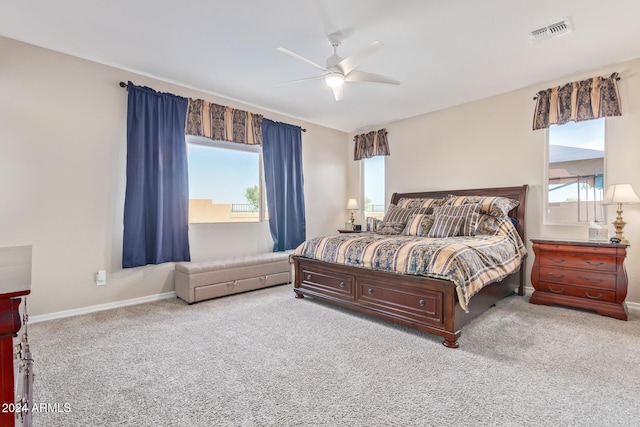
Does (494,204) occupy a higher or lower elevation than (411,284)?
higher

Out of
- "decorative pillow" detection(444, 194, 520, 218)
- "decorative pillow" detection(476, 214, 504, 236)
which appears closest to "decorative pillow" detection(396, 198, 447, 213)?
"decorative pillow" detection(444, 194, 520, 218)

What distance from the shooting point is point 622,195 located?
3129 millimetres

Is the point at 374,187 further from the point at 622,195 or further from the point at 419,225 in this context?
the point at 622,195

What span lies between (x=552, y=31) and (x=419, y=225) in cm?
227

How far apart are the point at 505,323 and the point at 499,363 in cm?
91

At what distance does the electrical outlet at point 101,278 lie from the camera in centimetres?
339

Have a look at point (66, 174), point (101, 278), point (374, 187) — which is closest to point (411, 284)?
point (101, 278)

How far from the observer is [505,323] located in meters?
2.94

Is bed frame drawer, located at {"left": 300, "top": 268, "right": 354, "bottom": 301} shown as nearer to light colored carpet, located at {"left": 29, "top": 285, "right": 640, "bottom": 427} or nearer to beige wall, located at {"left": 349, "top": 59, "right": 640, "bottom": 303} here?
light colored carpet, located at {"left": 29, "top": 285, "right": 640, "bottom": 427}

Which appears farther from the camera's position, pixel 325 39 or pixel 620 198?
pixel 620 198

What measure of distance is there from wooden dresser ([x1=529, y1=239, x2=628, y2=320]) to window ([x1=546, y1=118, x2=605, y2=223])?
72cm

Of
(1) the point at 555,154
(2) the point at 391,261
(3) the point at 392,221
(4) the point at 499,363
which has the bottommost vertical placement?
(4) the point at 499,363

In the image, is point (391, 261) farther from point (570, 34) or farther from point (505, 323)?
point (570, 34)

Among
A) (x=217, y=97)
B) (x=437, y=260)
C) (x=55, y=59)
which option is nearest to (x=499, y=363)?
(x=437, y=260)
